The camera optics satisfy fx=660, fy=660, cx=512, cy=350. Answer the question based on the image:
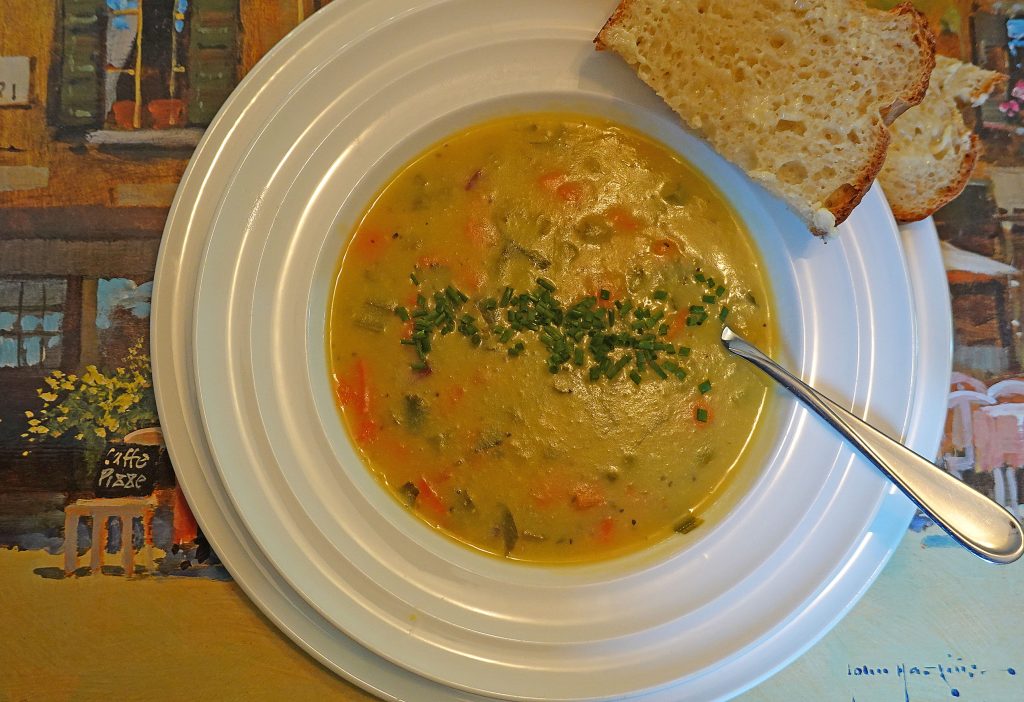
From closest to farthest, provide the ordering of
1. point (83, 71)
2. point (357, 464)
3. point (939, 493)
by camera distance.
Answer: point (939, 493)
point (357, 464)
point (83, 71)

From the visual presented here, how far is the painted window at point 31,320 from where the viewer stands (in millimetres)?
2268

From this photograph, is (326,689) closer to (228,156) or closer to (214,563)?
(214,563)

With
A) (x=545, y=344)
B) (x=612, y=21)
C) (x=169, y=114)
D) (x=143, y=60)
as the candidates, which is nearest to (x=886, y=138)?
(x=612, y=21)

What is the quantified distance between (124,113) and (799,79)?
90.5 inches

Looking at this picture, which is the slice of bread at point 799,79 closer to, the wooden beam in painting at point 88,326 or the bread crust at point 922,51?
the bread crust at point 922,51

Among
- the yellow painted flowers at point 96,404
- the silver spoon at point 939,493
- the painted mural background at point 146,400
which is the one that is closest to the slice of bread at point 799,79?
the painted mural background at point 146,400

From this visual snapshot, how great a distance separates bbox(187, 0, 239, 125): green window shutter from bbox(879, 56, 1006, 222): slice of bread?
232 centimetres

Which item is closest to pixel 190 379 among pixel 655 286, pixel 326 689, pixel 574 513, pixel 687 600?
pixel 326 689

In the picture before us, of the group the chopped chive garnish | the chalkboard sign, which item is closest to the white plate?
the chalkboard sign

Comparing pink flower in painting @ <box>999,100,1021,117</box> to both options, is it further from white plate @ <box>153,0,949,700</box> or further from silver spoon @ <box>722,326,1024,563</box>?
silver spoon @ <box>722,326,1024,563</box>

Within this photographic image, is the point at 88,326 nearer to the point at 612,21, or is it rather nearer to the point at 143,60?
the point at 143,60

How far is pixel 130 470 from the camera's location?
224cm

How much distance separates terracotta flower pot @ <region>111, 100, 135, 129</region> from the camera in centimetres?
232

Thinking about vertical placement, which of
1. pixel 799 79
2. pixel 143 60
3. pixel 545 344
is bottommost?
pixel 545 344
